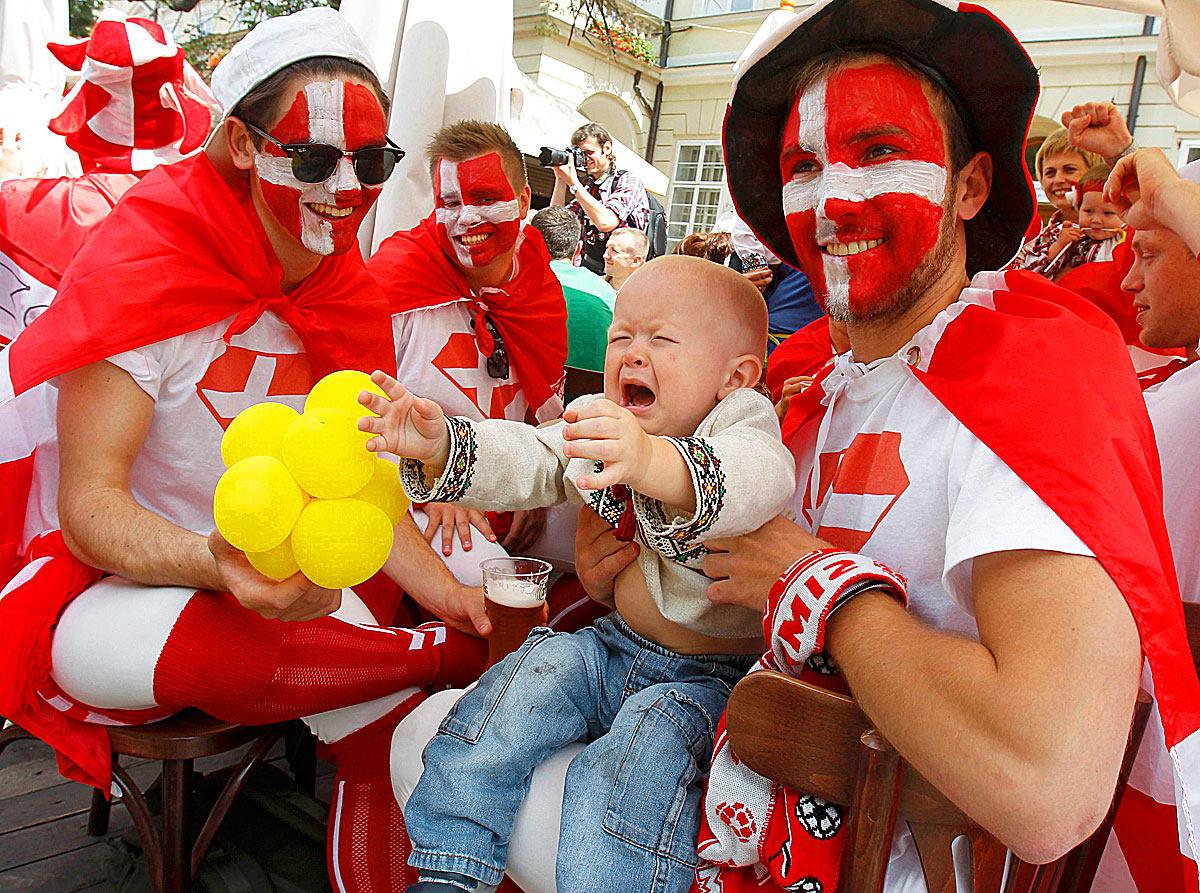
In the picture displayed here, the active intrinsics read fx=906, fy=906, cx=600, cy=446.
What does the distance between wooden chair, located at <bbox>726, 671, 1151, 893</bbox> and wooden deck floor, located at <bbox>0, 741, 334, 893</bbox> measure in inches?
85.4

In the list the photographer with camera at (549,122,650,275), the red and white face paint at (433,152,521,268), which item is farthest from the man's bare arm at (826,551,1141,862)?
the photographer with camera at (549,122,650,275)

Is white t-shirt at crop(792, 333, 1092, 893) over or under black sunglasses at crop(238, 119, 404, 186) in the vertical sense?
under

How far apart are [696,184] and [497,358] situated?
1656 centimetres

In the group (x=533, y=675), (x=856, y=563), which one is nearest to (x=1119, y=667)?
(x=856, y=563)

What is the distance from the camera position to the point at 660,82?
62.1 ft

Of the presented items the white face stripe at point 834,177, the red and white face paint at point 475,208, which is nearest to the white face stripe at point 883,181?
the white face stripe at point 834,177

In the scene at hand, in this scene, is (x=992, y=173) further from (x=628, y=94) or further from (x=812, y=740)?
(x=628, y=94)

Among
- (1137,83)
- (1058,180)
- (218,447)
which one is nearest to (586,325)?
(218,447)

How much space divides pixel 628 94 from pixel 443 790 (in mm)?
18544

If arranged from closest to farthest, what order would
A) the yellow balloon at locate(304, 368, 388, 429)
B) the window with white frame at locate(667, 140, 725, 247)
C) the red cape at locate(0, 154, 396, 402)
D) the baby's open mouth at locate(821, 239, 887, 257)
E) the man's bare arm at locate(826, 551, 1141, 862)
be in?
the man's bare arm at locate(826, 551, 1141, 862)
the yellow balloon at locate(304, 368, 388, 429)
the baby's open mouth at locate(821, 239, 887, 257)
the red cape at locate(0, 154, 396, 402)
the window with white frame at locate(667, 140, 725, 247)

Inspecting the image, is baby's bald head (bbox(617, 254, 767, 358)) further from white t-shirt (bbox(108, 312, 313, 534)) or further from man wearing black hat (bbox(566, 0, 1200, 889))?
white t-shirt (bbox(108, 312, 313, 534))

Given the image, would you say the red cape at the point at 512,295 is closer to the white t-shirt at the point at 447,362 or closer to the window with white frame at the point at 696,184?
the white t-shirt at the point at 447,362

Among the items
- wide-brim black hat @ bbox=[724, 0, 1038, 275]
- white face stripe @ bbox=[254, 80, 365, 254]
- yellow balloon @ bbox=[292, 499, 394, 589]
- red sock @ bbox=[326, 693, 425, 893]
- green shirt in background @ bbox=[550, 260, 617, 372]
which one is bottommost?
red sock @ bbox=[326, 693, 425, 893]

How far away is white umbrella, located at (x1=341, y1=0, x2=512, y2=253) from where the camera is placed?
3576 mm
